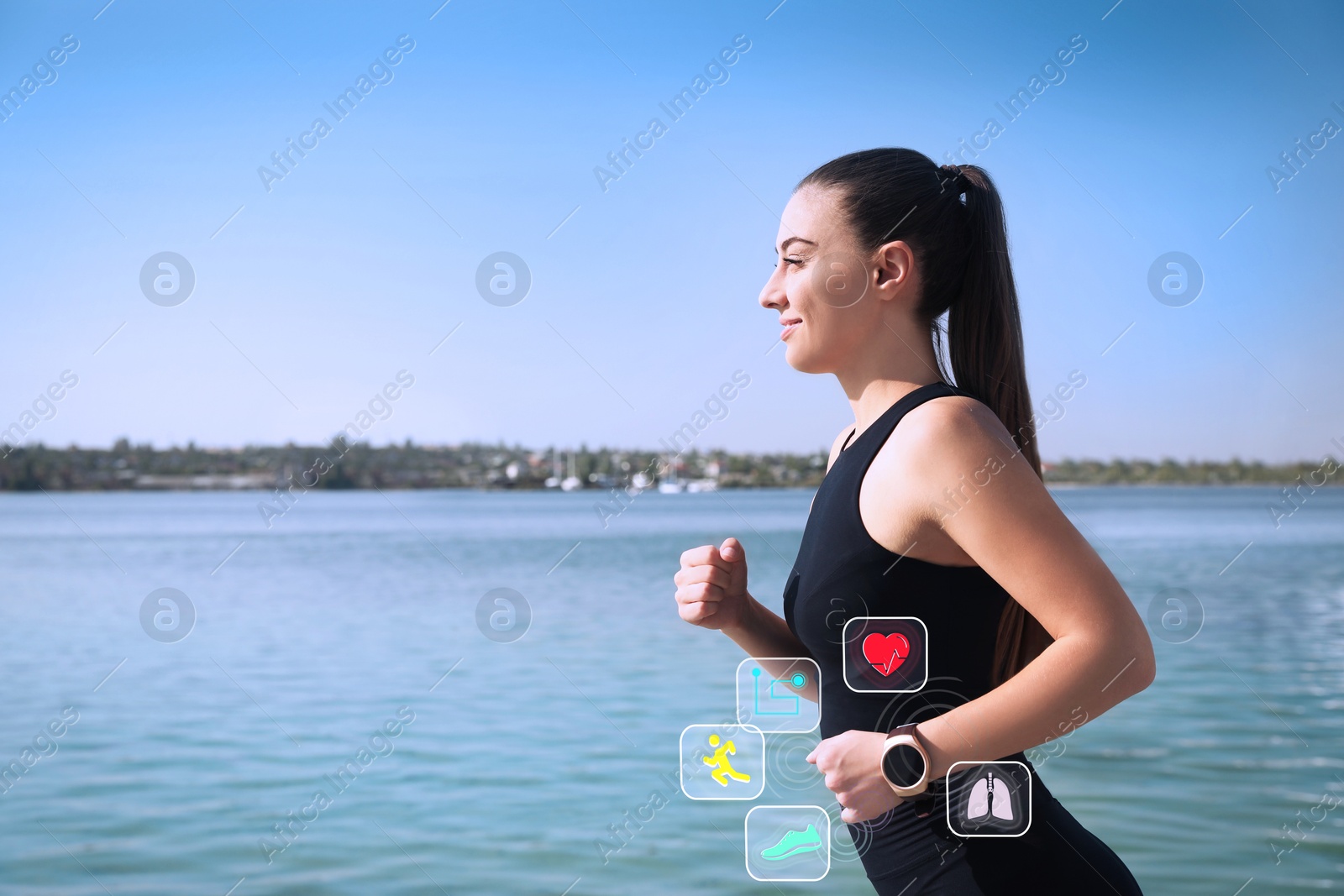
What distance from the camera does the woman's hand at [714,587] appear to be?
1399mm

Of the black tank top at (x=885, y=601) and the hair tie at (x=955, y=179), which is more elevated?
the hair tie at (x=955, y=179)

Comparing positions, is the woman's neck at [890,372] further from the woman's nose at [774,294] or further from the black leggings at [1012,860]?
the black leggings at [1012,860]

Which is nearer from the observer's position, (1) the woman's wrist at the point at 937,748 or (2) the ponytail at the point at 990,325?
(1) the woman's wrist at the point at 937,748

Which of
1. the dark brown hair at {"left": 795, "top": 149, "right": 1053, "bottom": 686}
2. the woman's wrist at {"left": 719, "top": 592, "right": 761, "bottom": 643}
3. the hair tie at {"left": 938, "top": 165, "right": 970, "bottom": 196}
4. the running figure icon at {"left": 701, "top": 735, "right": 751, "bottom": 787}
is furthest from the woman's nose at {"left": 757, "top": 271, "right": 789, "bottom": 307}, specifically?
the running figure icon at {"left": 701, "top": 735, "right": 751, "bottom": 787}

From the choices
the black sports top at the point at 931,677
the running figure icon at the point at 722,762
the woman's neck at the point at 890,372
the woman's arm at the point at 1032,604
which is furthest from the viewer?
the running figure icon at the point at 722,762

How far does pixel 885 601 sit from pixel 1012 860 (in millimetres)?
321

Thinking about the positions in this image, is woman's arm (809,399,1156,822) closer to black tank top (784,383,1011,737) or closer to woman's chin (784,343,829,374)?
black tank top (784,383,1011,737)

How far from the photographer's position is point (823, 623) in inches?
48.0

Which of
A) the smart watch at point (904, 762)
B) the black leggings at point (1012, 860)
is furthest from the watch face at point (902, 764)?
the black leggings at point (1012, 860)

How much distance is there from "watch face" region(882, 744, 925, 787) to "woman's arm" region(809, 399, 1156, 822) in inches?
0.4

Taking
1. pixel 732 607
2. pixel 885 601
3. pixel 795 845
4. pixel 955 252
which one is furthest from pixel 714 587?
pixel 955 252

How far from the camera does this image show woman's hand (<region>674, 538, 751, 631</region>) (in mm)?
1399

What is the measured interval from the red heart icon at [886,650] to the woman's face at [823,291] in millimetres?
351

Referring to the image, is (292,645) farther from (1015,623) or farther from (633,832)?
(1015,623)
